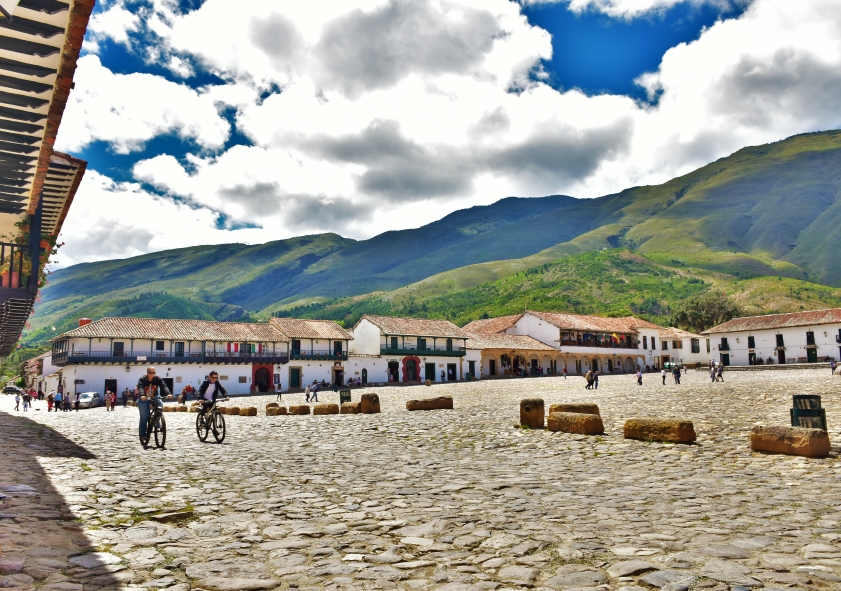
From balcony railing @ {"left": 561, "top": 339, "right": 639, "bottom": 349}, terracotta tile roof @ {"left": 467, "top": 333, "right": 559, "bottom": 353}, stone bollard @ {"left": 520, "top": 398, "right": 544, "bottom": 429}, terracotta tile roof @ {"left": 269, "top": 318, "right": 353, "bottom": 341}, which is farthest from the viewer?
balcony railing @ {"left": 561, "top": 339, "right": 639, "bottom": 349}

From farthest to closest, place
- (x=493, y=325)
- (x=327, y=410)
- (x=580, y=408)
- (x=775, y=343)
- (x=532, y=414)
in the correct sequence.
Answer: (x=493, y=325) → (x=775, y=343) → (x=327, y=410) → (x=580, y=408) → (x=532, y=414)

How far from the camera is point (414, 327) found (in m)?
67.8

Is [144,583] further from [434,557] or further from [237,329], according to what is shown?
[237,329]

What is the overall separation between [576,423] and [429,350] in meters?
54.6

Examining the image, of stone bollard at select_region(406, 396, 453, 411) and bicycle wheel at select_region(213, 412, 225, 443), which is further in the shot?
stone bollard at select_region(406, 396, 453, 411)

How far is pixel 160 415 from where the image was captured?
1233 centimetres

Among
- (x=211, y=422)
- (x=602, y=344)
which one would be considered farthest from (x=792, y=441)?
(x=602, y=344)

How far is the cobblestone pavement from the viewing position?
4152 millimetres

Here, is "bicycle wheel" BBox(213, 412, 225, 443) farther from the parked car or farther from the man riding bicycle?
the parked car

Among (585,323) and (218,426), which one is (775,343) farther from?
(218,426)

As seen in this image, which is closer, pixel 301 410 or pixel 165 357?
pixel 301 410

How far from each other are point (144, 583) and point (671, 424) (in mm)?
9781

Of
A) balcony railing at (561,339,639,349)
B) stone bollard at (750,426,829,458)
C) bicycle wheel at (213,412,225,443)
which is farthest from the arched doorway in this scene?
stone bollard at (750,426,829,458)

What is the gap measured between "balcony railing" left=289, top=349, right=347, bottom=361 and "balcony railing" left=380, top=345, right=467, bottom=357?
15.0 ft
